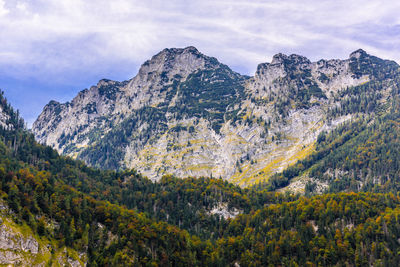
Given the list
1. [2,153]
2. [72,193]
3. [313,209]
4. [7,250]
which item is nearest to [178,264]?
[72,193]

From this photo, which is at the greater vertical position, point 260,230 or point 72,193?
point 72,193

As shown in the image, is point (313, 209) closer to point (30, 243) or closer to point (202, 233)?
point (202, 233)

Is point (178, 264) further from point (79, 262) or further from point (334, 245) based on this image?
point (334, 245)

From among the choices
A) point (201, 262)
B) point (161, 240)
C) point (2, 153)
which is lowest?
point (201, 262)

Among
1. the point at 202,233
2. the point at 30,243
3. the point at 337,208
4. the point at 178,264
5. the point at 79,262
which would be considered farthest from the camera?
the point at 202,233

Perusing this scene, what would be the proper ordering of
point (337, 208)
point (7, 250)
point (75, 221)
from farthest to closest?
point (337, 208) < point (75, 221) < point (7, 250)

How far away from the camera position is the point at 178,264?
147m

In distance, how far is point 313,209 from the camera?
18625 cm

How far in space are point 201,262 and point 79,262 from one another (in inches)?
2479

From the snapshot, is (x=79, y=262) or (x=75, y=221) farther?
(x=75, y=221)

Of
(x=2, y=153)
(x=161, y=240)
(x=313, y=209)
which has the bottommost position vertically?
(x=161, y=240)

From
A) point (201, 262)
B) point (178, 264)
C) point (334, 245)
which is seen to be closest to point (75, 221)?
point (178, 264)

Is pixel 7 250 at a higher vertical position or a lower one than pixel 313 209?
lower

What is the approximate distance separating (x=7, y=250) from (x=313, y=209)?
155 metres
